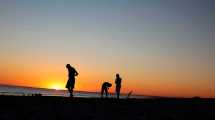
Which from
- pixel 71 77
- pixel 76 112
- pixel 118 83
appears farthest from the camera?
pixel 118 83

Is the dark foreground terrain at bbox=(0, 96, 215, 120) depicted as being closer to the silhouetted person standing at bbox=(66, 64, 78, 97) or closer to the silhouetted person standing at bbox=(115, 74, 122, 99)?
the silhouetted person standing at bbox=(66, 64, 78, 97)

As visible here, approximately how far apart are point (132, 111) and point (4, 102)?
5.64 m

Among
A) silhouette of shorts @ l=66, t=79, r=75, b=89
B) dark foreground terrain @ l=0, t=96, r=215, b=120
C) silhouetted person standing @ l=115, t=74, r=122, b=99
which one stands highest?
silhouetted person standing @ l=115, t=74, r=122, b=99

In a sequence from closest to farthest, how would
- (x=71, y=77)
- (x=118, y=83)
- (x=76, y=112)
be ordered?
1. (x=76, y=112)
2. (x=71, y=77)
3. (x=118, y=83)

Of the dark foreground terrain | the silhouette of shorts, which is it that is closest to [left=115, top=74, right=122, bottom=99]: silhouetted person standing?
the silhouette of shorts

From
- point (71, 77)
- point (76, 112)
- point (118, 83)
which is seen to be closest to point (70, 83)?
point (71, 77)

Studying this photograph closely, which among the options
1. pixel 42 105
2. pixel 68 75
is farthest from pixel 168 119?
pixel 68 75

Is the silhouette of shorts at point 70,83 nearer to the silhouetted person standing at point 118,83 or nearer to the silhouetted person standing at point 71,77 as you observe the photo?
the silhouetted person standing at point 71,77

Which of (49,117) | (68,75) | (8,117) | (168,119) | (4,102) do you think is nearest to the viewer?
(8,117)

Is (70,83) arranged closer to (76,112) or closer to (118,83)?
(118,83)

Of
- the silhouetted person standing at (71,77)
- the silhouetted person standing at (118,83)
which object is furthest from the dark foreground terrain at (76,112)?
the silhouetted person standing at (118,83)

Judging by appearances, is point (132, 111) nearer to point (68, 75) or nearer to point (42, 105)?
point (42, 105)

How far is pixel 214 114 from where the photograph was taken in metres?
20.5

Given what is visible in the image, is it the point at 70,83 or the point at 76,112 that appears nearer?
the point at 76,112
